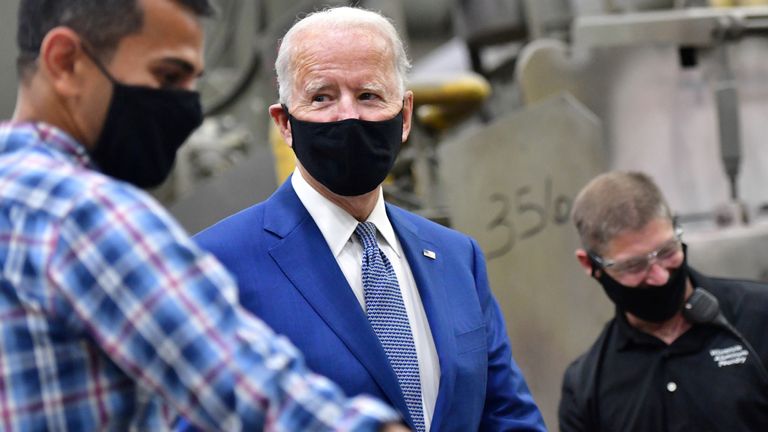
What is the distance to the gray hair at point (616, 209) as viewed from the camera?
4387 mm

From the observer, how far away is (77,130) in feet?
6.40

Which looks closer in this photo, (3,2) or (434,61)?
(434,61)

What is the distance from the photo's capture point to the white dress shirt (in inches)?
118

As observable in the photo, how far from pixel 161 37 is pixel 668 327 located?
296 centimetres

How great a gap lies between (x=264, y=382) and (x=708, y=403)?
2.93 m

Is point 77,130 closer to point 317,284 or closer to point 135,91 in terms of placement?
point 135,91

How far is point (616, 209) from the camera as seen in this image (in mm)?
4402

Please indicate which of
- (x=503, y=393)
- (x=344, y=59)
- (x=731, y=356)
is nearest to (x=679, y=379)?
(x=731, y=356)

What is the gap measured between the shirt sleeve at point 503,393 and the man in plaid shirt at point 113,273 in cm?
140

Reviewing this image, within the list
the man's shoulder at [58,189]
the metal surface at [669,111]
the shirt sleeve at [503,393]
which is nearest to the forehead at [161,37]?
the man's shoulder at [58,189]

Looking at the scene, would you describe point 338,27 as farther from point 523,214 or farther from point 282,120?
point 523,214

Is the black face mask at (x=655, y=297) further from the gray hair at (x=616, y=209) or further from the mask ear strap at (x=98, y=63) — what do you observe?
the mask ear strap at (x=98, y=63)

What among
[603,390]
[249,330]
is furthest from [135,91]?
[603,390]

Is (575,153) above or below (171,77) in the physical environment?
below
